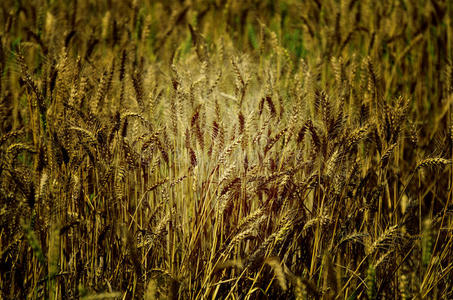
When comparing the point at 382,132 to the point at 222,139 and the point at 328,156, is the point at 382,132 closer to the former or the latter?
the point at 328,156

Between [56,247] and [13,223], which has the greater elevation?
[56,247]

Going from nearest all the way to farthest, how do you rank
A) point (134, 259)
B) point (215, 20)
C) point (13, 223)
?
point (134, 259) < point (13, 223) < point (215, 20)

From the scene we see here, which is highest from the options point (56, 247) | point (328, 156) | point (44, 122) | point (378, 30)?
point (378, 30)

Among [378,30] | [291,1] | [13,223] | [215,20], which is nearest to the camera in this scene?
[13,223]

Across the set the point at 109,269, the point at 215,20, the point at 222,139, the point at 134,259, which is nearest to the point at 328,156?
the point at 222,139

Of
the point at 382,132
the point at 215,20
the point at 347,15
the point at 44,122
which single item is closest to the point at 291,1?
the point at 215,20

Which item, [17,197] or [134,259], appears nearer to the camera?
[134,259]

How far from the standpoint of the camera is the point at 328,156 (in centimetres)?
145

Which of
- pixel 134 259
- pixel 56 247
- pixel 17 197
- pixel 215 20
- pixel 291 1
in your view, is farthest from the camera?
pixel 291 1

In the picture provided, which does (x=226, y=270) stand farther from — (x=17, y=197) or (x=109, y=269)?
(x=17, y=197)

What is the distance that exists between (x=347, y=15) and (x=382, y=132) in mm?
1650

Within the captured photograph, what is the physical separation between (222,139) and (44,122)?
583mm

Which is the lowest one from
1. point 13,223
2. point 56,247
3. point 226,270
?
point 226,270

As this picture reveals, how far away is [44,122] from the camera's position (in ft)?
4.57
